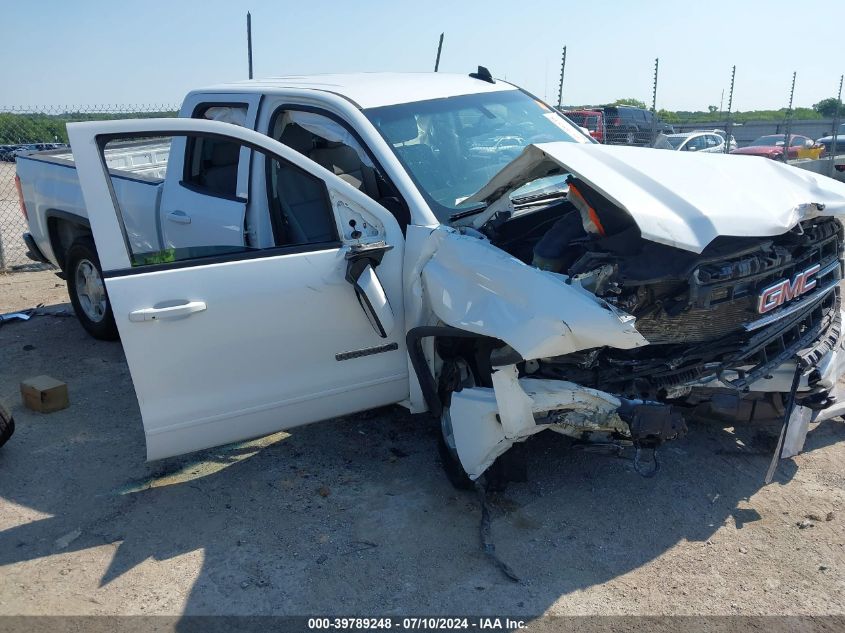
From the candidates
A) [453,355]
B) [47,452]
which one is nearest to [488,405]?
[453,355]

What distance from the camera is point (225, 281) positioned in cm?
350

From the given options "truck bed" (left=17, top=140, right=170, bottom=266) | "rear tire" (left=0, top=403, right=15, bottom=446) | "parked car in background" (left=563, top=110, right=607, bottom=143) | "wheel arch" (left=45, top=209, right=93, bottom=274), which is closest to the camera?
"rear tire" (left=0, top=403, right=15, bottom=446)

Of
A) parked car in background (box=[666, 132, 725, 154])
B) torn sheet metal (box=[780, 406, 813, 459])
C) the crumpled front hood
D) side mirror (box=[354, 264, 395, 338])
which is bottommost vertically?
parked car in background (box=[666, 132, 725, 154])

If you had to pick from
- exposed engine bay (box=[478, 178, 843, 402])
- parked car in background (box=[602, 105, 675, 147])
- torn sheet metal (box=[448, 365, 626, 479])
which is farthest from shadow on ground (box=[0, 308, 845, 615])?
parked car in background (box=[602, 105, 675, 147])

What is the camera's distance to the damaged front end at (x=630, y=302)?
2.97 meters

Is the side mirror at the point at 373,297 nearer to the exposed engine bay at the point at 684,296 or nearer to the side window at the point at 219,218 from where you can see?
the side window at the point at 219,218

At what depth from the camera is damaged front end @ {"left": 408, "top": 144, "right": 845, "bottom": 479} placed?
2.97 metres

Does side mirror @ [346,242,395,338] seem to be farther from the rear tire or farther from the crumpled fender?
the rear tire

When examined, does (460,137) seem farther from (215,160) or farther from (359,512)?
(359,512)

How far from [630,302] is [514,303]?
465 millimetres

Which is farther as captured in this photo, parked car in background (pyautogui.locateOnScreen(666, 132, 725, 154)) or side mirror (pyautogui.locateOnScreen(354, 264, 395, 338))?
parked car in background (pyautogui.locateOnScreen(666, 132, 725, 154))

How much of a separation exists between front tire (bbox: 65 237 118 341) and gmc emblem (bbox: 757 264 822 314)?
4740 millimetres

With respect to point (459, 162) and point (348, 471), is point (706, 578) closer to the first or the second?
point (348, 471)

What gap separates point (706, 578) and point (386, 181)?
2.37m
